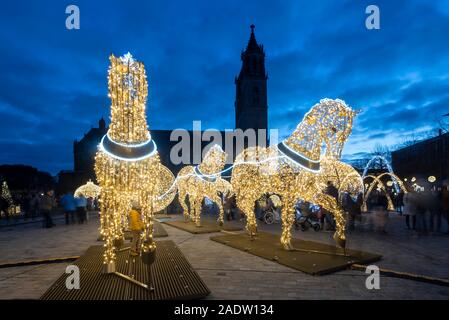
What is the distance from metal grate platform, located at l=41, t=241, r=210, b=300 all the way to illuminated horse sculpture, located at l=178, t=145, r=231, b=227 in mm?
5634

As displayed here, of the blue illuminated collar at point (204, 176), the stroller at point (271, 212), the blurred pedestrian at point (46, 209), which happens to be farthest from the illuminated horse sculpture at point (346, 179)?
the blurred pedestrian at point (46, 209)

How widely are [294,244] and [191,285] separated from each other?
165 inches

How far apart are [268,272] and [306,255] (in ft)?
4.99

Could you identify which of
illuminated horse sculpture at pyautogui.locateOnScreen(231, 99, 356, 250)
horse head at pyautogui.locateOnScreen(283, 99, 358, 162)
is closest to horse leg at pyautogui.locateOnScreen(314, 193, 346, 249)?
illuminated horse sculpture at pyautogui.locateOnScreen(231, 99, 356, 250)

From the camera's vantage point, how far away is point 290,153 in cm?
686

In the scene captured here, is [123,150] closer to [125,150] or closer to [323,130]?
[125,150]

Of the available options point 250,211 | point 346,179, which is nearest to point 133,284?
point 250,211

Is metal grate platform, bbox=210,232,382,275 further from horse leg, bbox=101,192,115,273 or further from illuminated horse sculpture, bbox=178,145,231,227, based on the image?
illuminated horse sculpture, bbox=178,145,231,227

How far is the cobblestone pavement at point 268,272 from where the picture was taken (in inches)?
181

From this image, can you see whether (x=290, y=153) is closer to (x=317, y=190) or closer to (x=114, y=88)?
(x=317, y=190)

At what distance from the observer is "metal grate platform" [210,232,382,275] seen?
229 inches

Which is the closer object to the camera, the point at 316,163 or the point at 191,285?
the point at 191,285

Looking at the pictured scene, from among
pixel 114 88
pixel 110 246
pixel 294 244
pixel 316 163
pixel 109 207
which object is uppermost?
pixel 114 88
